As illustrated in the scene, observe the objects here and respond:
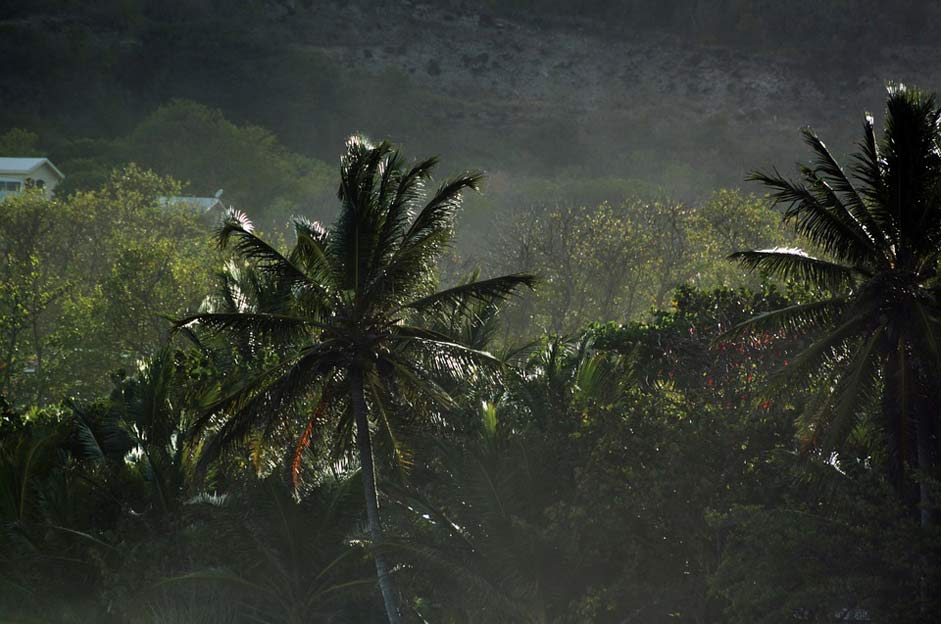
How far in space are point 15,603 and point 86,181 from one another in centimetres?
6327

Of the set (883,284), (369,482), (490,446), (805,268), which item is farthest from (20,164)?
(883,284)

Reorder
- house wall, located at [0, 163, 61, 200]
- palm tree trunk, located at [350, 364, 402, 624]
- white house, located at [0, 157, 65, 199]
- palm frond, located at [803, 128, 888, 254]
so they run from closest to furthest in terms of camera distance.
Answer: palm frond, located at [803, 128, 888, 254] < palm tree trunk, located at [350, 364, 402, 624] < house wall, located at [0, 163, 61, 200] < white house, located at [0, 157, 65, 199]

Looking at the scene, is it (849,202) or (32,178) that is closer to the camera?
(849,202)

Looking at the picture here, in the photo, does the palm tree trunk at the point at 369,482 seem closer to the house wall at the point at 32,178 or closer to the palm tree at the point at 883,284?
the palm tree at the point at 883,284

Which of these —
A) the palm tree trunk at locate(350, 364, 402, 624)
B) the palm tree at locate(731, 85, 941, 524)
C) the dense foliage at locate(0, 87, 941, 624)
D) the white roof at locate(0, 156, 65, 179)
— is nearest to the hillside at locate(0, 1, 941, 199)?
the white roof at locate(0, 156, 65, 179)

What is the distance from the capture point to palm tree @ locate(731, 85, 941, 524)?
2117 cm

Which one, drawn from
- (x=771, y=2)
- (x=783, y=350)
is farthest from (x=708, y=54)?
(x=783, y=350)

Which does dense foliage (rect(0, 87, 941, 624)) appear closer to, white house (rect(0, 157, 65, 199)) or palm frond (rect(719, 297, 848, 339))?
palm frond (rect(719, 297, 848, 339))

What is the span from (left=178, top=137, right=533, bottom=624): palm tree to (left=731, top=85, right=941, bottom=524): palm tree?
17.8 ft

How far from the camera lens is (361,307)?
2278 cm

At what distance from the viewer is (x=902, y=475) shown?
21.3 meters

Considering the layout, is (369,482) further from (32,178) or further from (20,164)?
(20,164)

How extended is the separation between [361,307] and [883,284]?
31.0 feet

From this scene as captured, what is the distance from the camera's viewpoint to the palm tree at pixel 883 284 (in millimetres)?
21172
